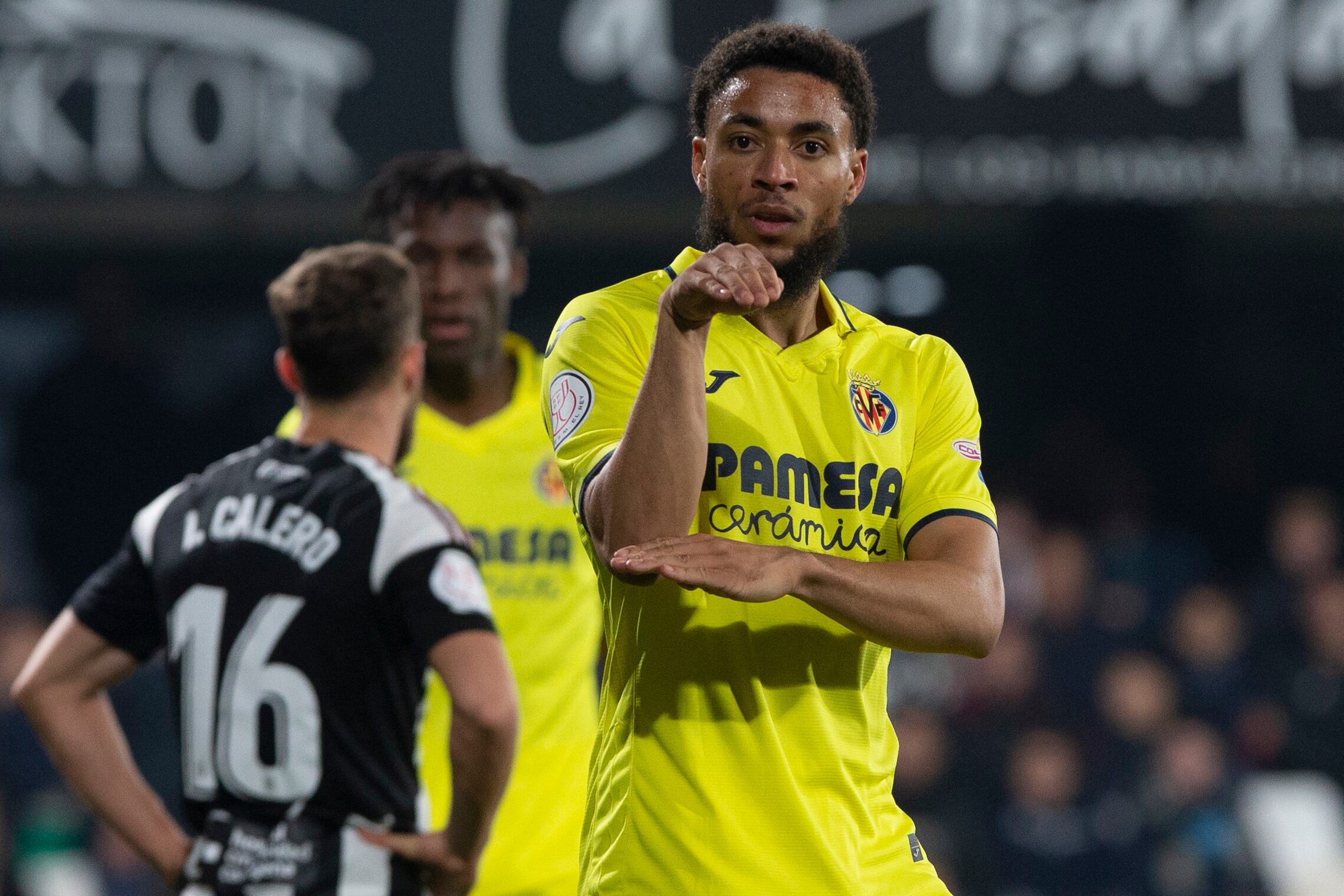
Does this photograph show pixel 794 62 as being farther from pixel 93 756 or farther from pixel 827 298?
pixel 93 756

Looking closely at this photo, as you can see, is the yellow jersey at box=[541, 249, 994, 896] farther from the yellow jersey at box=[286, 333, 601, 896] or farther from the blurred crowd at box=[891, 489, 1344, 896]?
the blurred crowd at box=[891, 489, 1344, 896]

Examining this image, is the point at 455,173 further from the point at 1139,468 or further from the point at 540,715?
the point at 1139,468

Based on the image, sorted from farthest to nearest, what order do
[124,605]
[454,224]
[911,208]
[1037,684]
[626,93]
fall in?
[911,208]
[1037,684]
[626,93]
[454,224]
[124,605]

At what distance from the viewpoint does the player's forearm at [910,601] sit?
2.37 metres

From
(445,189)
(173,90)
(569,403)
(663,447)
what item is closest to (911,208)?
(173,90)

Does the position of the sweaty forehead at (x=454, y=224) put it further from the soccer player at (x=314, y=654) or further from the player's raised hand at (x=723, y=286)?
the player's raised hand at (x=723, y=286)

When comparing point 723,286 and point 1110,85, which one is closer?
point 723,286

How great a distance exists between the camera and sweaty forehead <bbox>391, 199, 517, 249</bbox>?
13.9ft

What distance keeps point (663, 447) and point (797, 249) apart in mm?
437

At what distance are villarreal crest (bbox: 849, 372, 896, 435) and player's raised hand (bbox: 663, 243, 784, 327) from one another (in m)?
0.41

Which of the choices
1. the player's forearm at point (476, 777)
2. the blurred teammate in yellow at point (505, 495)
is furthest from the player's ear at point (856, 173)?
the blurred teammate in yellow at point (505, 495)

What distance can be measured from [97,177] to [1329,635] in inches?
223

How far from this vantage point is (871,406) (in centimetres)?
269

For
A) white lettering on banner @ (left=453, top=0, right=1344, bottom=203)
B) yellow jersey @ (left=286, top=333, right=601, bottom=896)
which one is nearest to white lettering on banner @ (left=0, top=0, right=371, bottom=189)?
white lettering on banner @ (left=453, top=0, right=1344, bottom=203)
